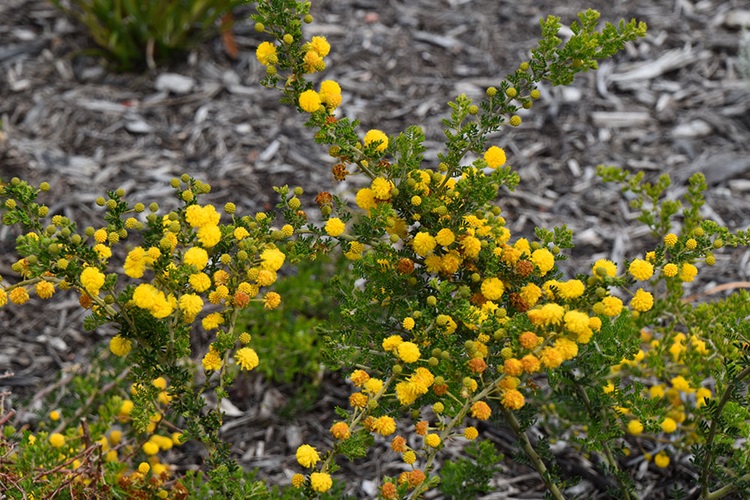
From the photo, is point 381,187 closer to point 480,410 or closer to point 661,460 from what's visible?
point 480,410

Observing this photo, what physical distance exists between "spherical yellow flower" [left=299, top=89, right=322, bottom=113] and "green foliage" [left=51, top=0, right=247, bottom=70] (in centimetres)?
317

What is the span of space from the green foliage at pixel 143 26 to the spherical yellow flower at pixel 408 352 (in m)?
3.58

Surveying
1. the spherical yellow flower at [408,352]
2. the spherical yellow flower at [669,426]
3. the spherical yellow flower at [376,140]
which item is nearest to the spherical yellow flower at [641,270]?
the spherical yellow flower at [408,352]

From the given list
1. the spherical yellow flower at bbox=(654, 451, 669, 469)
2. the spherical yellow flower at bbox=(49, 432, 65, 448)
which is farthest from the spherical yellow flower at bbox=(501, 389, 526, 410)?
the spherical yellow flower at bbox=(49, 432, 65, 448)

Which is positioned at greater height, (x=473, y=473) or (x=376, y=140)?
(x=376, y=140)

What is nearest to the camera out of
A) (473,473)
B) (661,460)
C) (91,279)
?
(91,279)

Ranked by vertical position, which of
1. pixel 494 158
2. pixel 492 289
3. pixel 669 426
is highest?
pixel 494 158

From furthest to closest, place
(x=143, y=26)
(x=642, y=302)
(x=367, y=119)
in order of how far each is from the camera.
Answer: (x=143, y=26) → (x=367, y=119) → (x=642, y=302)

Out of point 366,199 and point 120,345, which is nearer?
point 120,345

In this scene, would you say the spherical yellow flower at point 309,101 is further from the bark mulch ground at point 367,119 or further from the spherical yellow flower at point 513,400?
the bark mulch ground at point 367,119

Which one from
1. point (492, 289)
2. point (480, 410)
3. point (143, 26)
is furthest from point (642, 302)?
point (143, 26)

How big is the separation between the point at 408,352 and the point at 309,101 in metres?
0.64

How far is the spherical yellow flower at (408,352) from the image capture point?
1.78 meters

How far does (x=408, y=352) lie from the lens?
1785 mm
